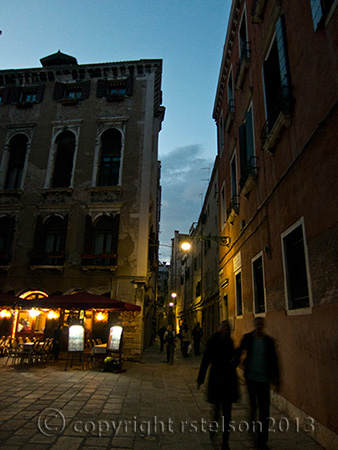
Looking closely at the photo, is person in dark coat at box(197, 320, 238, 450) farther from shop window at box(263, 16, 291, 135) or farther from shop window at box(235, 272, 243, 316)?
shop window at box(235, 272, 243, 316)

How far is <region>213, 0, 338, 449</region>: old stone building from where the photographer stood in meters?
4.52

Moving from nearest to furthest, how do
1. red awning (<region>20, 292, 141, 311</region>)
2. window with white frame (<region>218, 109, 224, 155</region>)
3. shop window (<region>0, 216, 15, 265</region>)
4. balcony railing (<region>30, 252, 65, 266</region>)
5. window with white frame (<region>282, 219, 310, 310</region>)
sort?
window with white frame (<region>282, 219, 310, 310</region>)
red awning (<region>20, 292, 141, 311</region>)
balcony railing (<region>30, 252, 65, 266</region>)
shop window (<region>0, 216, 15, 265</region>)
window with white frame (<region>218, 109, 224, 155</region>)

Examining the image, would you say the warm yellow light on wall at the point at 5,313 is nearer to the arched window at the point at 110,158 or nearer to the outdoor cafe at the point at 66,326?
the outdoor cafe at the point at 66,326

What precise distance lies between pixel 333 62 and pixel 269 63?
13.0ft

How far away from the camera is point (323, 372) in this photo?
14.8 feet

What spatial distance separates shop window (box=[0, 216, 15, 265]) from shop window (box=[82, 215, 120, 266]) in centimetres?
407

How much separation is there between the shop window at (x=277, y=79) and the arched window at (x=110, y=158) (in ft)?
34.1

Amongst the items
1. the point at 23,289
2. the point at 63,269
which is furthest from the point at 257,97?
the point at 23,289

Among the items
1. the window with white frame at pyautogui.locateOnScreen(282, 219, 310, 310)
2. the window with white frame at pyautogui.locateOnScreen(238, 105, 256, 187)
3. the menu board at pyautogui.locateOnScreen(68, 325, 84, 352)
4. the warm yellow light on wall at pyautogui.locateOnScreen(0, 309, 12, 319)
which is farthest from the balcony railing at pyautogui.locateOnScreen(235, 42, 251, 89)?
the warm yellow light on wall at pyautogui.locateOnScreen(0, 309, 12, 319)

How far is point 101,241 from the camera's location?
15930mm

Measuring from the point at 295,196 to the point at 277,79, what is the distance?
3571 mm

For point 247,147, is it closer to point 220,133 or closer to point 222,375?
point 222,375

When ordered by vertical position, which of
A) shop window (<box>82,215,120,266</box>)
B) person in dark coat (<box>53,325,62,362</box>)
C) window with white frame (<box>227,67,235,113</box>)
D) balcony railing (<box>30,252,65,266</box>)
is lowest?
person in dark coat (<box>53,325,62,362</box>)

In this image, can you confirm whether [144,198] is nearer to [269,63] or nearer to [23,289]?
[23,289]
